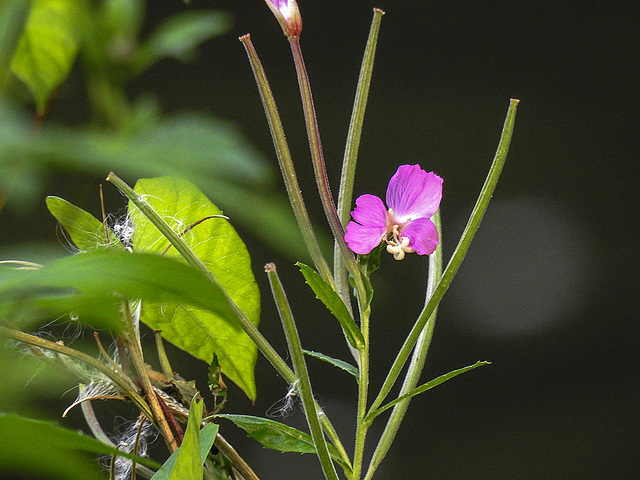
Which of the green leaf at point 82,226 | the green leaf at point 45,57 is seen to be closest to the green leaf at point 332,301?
the green leaf at point 82,226

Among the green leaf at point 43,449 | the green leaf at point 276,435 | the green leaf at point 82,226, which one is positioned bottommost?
the green leaf at point 276,435

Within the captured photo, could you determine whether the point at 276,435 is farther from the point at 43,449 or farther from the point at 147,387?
the point at 43,449

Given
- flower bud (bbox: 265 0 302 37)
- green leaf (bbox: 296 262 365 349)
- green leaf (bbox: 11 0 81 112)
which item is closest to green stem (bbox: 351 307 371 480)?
green leaf (bbox: 296 262 365 349)

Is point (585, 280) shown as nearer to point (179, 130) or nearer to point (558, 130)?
point (558, 130)

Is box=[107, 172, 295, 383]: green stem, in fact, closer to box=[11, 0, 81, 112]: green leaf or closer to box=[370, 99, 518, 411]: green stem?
box=[370, 99, 518, 411]: green stem

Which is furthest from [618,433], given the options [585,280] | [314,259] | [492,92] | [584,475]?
[314,259]

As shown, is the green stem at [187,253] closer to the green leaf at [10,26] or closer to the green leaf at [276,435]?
the green leaf at [276,435]
